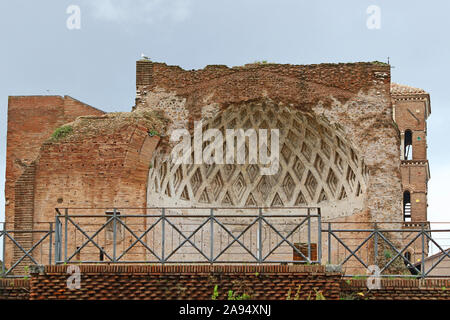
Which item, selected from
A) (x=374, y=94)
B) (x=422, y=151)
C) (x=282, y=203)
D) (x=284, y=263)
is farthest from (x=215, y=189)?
(x=422, y=151)

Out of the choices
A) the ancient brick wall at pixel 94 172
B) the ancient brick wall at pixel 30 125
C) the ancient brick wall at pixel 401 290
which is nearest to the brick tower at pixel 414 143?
the ancient brick wall at pixel 30 125

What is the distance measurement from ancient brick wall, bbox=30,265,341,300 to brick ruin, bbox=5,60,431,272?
5.59 meters

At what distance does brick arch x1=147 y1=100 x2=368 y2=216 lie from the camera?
21.9 meters

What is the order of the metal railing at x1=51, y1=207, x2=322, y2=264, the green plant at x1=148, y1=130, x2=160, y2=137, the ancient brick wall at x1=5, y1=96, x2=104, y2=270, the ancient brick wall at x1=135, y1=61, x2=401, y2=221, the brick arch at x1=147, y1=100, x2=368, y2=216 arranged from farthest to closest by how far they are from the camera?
the ancient brick wall at x1=5, y1=96, x2=104, y2=270, the brick arch at x1=147, y1=100, x2=368, y2=216, the ancient brick wall at x1=135, y1=61, x2=401, y2=221, the green plant at x1=148, y1=130, x2=160, y2=137, the metal railing at x1=51, y1=207, x2=322, y2=264

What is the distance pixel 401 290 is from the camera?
14.5m

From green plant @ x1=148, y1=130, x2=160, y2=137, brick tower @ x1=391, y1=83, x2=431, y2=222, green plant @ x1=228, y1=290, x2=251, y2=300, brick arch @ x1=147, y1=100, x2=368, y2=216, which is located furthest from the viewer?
brick tower @ x1=391, y1=83, x2=431, y2=222

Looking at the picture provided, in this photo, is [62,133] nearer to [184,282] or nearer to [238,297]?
[184,282]

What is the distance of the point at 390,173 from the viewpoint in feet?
70.0

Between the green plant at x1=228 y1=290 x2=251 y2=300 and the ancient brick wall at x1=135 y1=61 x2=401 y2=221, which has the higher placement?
the ancient brick wall at x1=135 y1=61 x2=401 y2=221

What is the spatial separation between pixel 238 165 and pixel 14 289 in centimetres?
937

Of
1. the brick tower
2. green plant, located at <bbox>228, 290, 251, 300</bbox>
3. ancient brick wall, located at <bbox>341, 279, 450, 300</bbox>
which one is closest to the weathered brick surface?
green plant, located at <bbox>228, 290, 251, 300</bbox>

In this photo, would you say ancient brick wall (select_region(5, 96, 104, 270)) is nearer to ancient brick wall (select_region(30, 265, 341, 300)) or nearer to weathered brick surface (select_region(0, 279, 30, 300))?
weathered brick surface (select_region(0, 279, 30, 300))

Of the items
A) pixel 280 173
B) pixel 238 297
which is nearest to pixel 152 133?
pixel 280 173

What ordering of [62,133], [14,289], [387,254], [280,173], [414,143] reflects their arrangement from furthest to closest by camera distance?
[414,143], [280,173], [62,133], [387,254], [14,289]
